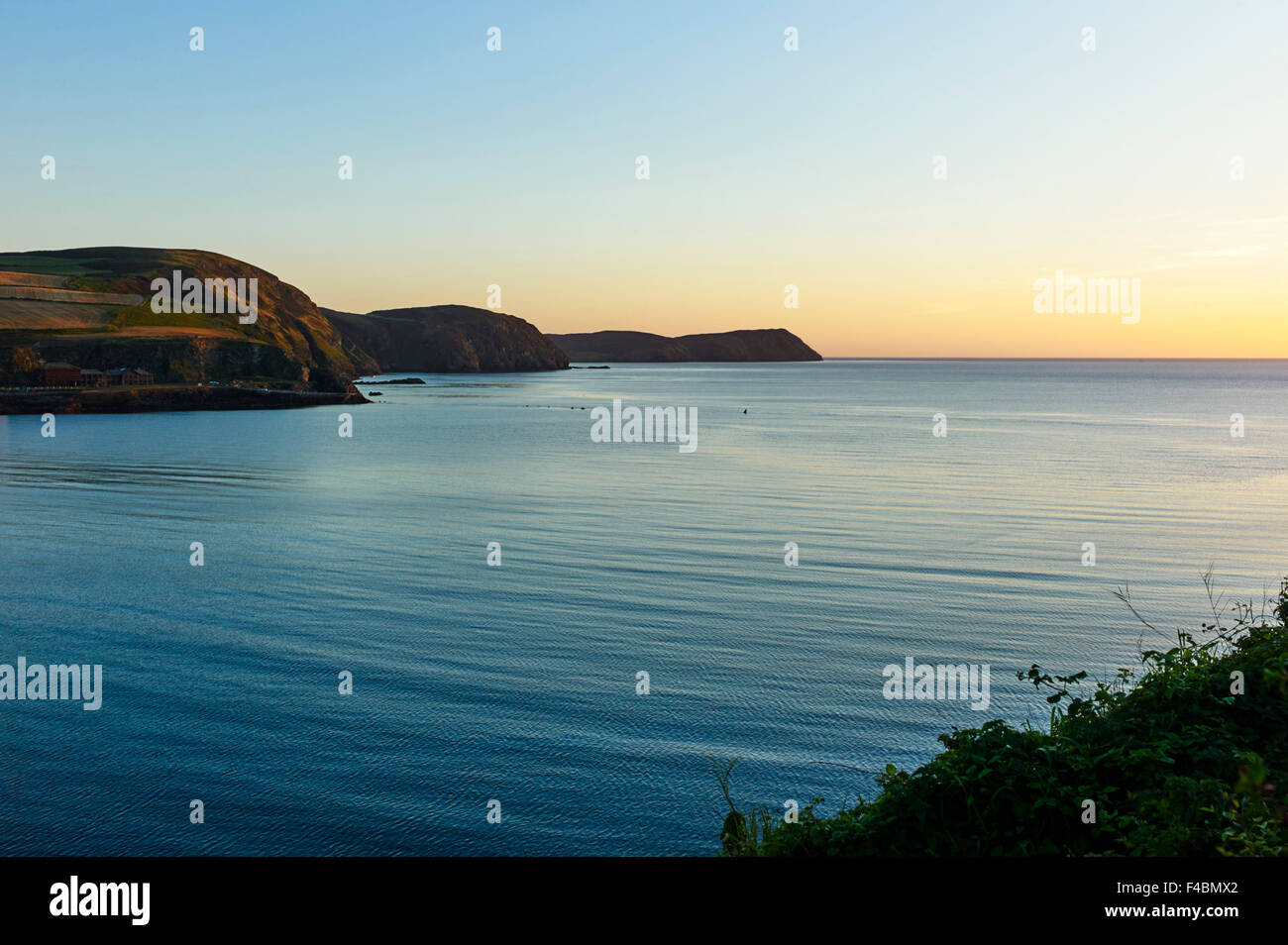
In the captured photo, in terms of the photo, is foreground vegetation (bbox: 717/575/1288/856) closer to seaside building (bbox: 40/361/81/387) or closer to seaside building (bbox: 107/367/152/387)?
seaside building (bbox: 40/361/81/387)

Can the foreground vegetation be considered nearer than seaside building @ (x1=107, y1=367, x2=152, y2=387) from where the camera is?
Yes

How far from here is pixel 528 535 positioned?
1437 inches

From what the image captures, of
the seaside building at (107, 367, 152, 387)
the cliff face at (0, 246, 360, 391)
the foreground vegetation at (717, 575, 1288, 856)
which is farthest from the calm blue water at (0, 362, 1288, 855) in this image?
the cliff face at (0, 246, 360, 391)

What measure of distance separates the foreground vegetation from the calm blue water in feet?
11.6

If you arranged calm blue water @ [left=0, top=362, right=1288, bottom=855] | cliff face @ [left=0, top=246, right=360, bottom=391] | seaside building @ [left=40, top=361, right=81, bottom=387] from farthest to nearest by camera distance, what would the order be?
cliff face @ [left=0, top=246, right=360, bottom=391]
seaside building @ [left=40, top=361, right=81, bottom=387]
calm blue water @ [left=0, top=362, right=1288, bottom=855]

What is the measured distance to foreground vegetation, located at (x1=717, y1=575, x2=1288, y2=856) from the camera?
849 centimetres

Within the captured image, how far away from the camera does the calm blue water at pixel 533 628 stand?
13.7 m

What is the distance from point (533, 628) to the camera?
23.0 m

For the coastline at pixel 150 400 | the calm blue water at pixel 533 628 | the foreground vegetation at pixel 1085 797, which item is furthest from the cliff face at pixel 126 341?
the foreground vegetation at pixel 1085 797

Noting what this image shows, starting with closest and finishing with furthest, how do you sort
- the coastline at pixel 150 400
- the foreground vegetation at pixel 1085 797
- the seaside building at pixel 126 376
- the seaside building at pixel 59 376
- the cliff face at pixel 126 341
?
the foreground vegetation at pixel 1085 797 < the coastline at pixel 150 400 < the seaside building at pixel 59 376 < the seaside building at pixel 126 376 < the cliff face at pixel 126 341

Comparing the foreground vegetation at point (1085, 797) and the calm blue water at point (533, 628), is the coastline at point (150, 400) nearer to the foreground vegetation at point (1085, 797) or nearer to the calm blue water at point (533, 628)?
the calm blue water at point (533, 628)

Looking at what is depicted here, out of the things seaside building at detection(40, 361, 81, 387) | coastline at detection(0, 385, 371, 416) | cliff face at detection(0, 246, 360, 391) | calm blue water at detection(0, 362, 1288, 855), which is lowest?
calm blue water at detection(0, 362, 1288, 855)

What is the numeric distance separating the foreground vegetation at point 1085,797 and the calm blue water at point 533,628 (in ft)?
11.6
